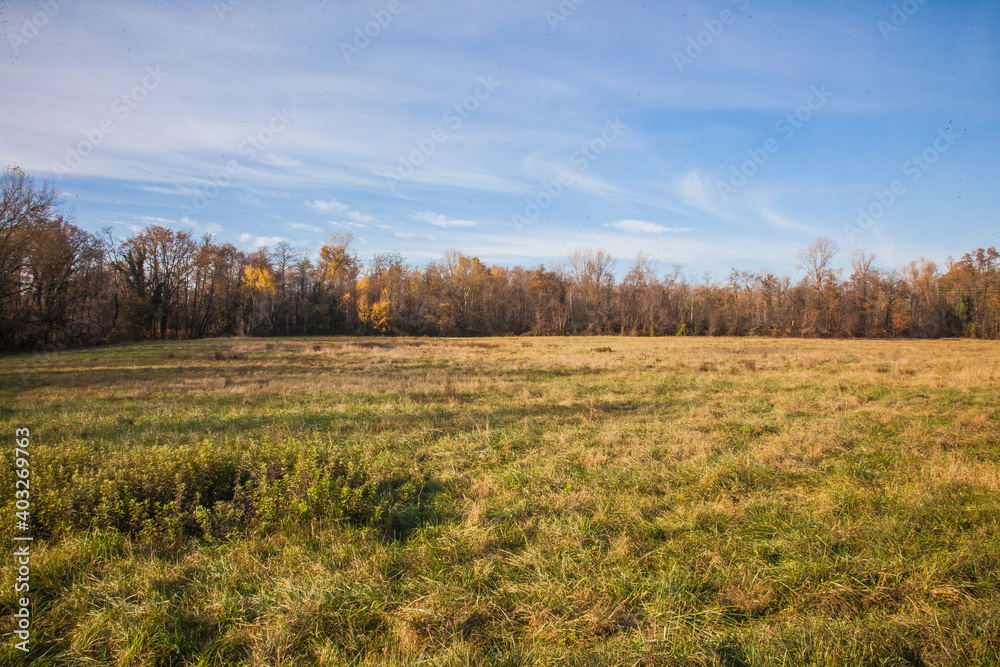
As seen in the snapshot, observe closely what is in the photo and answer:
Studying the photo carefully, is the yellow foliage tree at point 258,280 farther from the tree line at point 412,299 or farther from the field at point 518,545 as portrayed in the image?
the field at point 518,545

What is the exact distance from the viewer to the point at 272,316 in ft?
207

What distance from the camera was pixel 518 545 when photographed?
4160 mm

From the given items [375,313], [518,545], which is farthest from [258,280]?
[518,545]

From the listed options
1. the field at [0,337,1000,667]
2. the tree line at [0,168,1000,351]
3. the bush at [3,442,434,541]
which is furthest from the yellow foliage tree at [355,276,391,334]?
the bush at [3,442,434,541]

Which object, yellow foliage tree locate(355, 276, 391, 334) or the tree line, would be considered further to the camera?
yellow foliage tree locate(355, 276, 391, 334)

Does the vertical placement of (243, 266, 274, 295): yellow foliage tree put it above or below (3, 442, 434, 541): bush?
above

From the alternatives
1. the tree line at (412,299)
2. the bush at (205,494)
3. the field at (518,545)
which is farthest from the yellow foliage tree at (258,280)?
the bush at (205,494)

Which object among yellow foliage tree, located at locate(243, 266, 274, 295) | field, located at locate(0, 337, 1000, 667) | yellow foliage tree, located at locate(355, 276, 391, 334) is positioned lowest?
field, located at locate(0, 337, 1000, 667)

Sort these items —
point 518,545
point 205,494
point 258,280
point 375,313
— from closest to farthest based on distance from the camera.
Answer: point 518,545, point 205,494, point 258,280, point 375,313

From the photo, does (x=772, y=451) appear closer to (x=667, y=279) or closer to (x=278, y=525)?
(x=278, y=525)

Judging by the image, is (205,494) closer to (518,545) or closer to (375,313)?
(518,545)

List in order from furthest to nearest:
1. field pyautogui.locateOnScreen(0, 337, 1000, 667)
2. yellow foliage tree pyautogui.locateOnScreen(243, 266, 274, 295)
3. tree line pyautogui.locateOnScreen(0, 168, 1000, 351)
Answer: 1. yellow foliage tree pyautogui.locateOnScreen(243, 266, 274, 295)
2. tree line pyautogui.locateOnScreen(0, 168, 1000, 351)
3. field pyautogui.locateOnScreen(0, 337, 1000, 667)

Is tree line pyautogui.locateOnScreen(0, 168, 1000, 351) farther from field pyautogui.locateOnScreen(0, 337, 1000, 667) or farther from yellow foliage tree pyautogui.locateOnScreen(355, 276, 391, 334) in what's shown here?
field pyautogui.locateOnScreen(0, 337, 1000, 667)

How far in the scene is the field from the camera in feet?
9.40
